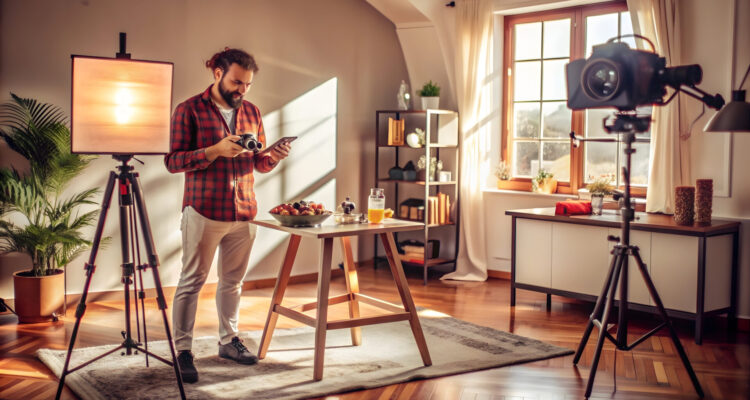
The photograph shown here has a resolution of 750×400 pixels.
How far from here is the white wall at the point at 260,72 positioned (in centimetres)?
546

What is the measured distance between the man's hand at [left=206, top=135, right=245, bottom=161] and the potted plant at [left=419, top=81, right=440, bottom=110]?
3.45m

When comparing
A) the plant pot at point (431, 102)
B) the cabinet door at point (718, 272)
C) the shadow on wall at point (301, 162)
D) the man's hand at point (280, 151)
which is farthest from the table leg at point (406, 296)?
the plant pot at point (431, 102)

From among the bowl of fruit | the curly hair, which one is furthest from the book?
the curly hair

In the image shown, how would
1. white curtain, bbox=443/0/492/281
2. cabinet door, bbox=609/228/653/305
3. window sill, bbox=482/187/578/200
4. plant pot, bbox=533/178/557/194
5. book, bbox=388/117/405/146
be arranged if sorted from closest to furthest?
cabinet door, bbox=609/228/653/305
window sill, bbox=482/187/578/200
plant pot, bbox=533/178/557/194
white curtain, bbox=443/0/492/281
book, bbox=388/117/405/146

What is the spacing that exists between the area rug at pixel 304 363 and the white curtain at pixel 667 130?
1.61 metres

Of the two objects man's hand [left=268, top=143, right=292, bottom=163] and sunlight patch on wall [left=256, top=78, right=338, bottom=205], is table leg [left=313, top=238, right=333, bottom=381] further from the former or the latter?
sunlight patch on wall [left=256, top=78, right=338, bottom=205]

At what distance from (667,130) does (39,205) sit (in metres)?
4.47

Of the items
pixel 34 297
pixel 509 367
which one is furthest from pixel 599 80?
pixel 34 297

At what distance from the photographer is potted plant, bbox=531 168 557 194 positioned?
21.4 ft

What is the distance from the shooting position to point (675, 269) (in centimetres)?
493

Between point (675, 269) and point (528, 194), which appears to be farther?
point (528, 194)

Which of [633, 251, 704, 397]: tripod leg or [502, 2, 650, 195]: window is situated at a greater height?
[502, 2, 650, 195]: window

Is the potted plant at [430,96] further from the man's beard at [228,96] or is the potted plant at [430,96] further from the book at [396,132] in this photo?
the man's beard at [228,96]

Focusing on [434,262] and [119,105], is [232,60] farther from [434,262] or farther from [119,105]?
[434,262]
